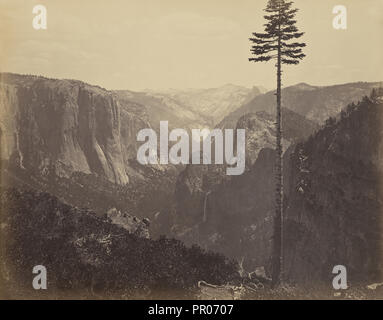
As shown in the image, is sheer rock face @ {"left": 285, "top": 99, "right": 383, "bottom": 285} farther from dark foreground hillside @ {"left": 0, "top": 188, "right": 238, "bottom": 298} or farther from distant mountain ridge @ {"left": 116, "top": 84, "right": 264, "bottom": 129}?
distant mountain ridge @ {"left": 116, "top": 84, "right": 264, "bottom": 129}

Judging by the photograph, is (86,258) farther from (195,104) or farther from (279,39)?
(195,104)

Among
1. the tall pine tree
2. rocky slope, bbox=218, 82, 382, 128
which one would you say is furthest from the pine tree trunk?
rocky slope, bbox=218, 82, 382, 128

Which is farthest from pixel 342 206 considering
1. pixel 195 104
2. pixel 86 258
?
pixel 195 104

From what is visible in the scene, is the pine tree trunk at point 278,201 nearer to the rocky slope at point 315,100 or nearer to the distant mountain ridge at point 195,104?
the rocky slope at point 315,100

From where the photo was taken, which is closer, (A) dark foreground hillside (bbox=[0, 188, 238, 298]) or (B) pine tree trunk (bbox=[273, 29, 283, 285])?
(A) dark foreground hillside (bbox=[0, 188, 238, 298])

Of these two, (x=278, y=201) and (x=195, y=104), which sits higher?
(x=195, y=104)
